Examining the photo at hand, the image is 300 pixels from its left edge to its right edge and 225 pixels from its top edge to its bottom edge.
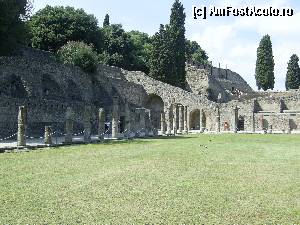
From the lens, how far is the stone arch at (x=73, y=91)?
34.3 metres

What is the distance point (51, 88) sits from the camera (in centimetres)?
3244

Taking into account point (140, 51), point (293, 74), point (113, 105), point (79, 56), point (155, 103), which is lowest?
point (113, 105)

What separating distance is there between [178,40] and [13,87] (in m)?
24.2

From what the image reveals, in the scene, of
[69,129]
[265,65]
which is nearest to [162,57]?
[265,65]

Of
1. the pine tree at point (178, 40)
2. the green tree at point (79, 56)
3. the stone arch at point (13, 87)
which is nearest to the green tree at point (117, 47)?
the pine tree at point (178, 40)

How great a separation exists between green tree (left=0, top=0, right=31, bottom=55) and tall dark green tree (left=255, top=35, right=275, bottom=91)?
3953 cm

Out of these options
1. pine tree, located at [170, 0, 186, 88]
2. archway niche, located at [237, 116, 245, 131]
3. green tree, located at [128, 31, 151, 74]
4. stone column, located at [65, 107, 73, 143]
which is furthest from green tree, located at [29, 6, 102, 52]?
stone column, located at [65, 107, 73, 143]

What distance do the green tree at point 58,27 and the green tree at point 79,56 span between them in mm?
5721

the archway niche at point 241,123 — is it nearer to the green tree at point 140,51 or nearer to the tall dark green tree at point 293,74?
the green tree at point 140,51

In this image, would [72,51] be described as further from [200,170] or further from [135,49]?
[200,170]

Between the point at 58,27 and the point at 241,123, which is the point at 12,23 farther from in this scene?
the point at 241,123

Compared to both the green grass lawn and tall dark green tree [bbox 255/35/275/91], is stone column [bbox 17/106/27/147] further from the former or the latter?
tall dark green tree [bbox 255/35/275/91]

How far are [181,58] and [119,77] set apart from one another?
8076 mm

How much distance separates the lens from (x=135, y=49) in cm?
5559
